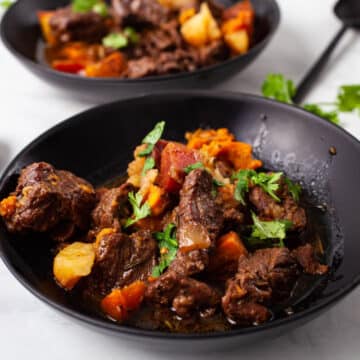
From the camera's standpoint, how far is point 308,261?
2.78 m

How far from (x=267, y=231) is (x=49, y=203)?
94 cm

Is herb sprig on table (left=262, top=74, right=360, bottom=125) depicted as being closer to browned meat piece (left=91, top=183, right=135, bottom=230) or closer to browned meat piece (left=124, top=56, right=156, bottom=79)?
browned meat piece (left=124, top=56, right=156, bottom=79)

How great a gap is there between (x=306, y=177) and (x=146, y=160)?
2.77ft

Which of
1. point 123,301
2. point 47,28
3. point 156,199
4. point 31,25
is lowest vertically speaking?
point 31,25

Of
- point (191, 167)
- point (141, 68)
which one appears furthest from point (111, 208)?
point (141, 68)

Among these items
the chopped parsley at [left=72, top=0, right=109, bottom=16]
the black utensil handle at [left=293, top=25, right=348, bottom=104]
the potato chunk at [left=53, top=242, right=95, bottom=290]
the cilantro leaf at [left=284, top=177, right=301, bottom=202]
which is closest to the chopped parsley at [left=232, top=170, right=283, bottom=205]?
the cilantro leaf at [left=284, top=177, right=301, bottom=202]

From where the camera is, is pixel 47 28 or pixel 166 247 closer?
pixel 166 247

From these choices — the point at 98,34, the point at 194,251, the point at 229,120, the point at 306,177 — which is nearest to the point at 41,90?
the point at 98,34

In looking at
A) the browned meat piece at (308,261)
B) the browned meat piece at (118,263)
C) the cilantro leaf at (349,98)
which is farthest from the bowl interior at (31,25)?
the browned meat piece at (118,263)

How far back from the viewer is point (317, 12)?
5.59m

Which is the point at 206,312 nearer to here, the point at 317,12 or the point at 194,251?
the point at 194,251

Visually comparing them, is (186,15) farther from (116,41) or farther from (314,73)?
(314,73)

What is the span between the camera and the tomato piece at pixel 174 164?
9.73 ft

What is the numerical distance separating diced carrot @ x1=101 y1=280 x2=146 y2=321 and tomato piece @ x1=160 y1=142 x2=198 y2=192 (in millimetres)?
528
